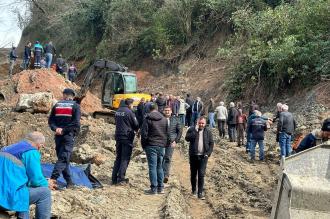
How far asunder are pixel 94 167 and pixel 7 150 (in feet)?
21.8

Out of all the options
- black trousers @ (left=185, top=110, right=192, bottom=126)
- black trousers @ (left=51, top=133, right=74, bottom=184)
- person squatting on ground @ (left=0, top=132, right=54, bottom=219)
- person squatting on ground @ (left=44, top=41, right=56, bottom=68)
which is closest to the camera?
person squatting on ground @ (left=0, top=132, right=54, bottom=219)

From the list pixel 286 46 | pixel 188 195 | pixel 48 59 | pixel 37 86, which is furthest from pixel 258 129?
pixel 48 59

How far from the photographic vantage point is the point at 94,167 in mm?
13844

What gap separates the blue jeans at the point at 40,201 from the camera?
7.31m

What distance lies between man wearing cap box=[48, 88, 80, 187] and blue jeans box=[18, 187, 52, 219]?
2.81 meters

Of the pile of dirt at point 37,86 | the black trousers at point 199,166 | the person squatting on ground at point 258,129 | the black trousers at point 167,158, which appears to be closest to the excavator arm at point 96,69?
the pile of dirt at point 37,86

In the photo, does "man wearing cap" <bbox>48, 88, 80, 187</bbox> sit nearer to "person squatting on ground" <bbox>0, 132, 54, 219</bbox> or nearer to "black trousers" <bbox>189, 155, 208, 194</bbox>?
"black trousers" <bbox>189, 155, 208, 194</bbox>

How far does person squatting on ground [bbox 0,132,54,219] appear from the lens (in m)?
7.03

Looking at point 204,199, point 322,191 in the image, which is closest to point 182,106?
point 204,199

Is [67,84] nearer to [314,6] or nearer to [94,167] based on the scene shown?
[314,6]

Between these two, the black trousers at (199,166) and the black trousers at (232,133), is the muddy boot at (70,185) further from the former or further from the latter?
the black trousers at (232,133)

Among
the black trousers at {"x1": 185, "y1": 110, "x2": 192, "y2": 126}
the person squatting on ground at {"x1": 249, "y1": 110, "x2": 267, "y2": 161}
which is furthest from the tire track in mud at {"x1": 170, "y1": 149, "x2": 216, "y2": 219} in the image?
the black trousers at {"x1": 185, "y1": 110, "x2": 192, "y2": 126}

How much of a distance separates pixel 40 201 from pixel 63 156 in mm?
2882

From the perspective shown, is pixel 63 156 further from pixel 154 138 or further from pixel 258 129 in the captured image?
pixel 258 129
